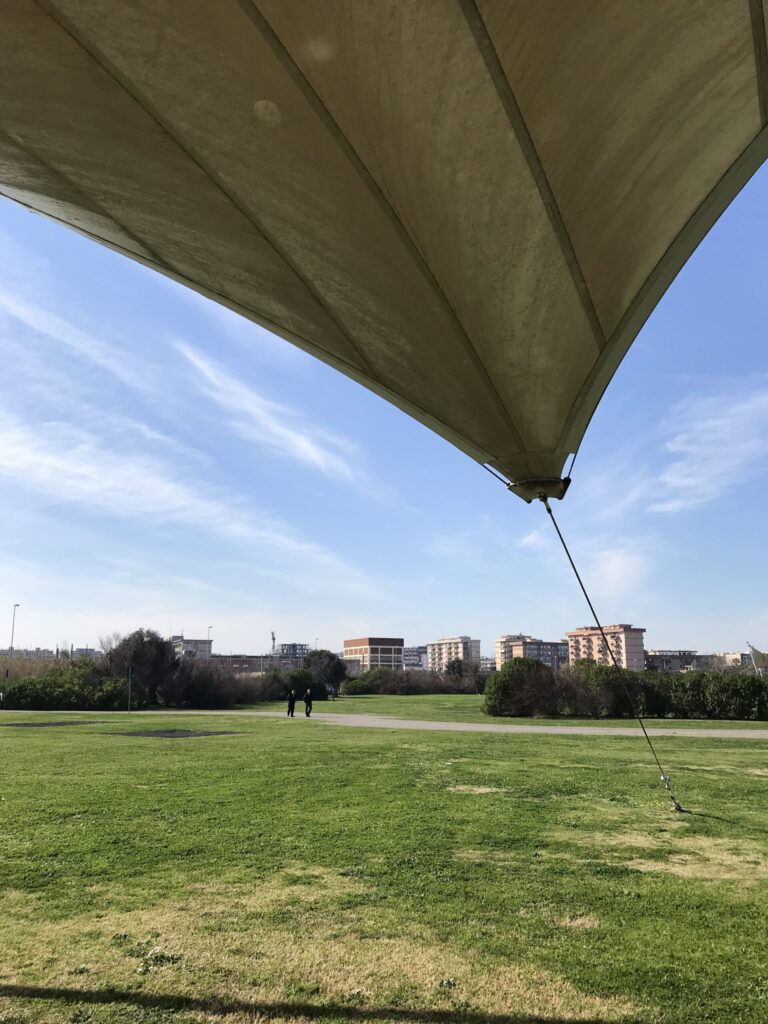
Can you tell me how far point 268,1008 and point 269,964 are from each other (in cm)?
56

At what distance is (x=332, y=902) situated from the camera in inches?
207

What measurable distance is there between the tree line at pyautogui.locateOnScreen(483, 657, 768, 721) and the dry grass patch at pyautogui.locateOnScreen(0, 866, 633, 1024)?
19.5 m

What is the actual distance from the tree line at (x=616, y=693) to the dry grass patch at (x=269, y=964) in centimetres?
1948

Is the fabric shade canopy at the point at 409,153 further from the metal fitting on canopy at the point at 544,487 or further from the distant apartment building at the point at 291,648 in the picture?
the distant apartment building at the point at 291,648

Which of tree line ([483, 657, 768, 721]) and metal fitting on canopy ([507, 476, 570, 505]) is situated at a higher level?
metal fitting on canopy ([507, 476, 570, 505])

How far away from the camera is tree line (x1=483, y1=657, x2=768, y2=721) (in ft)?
73.7

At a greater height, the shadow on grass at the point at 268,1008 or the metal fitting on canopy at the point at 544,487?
the metal fitting on canopy at the point at 544,487

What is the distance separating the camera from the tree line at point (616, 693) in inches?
885

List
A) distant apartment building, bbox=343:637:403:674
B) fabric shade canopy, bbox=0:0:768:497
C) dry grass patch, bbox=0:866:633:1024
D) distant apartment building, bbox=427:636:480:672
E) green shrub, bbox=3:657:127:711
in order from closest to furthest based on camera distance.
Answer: fabric shade canopy, bbox=0:0:768:497
dry grass patch, bbox=0:866:633:1024
green shrub, bbox=3:657:127:711
distant apartment building, bbox=343:637:403:674
distant apartment building, bbox=427:636:480:672

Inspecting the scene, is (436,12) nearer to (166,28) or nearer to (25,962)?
(166,28)

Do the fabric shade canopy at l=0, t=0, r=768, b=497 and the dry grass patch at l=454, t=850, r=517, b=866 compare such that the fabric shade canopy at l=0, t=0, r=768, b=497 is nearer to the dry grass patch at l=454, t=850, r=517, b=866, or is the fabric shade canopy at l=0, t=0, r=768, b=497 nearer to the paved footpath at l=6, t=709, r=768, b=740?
the dry grass patch at l=454, t=850, r=517, b=866

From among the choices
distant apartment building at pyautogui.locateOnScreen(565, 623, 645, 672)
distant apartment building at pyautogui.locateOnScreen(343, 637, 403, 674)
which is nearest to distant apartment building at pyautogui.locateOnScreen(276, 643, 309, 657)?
distant apartment building at pyautogui.locateOnScreen(343, 637, 403, 674)

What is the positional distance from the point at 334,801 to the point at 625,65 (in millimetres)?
8617

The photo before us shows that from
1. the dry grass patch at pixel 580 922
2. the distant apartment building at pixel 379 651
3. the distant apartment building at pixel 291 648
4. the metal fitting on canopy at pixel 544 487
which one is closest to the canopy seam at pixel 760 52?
the metal fitting on canopy at pixel 544 487
